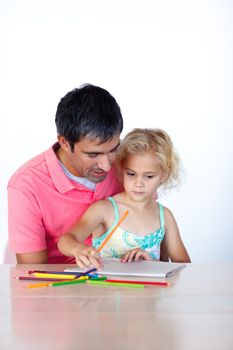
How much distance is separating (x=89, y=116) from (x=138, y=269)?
1.65 feet

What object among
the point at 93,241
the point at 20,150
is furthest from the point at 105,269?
the point at 20,150

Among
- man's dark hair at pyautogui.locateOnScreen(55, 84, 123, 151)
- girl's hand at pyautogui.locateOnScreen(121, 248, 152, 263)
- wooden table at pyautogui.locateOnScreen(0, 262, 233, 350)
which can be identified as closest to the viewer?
wooden table at pyautogui.locateOnScreen(0, 262, 233, 350)

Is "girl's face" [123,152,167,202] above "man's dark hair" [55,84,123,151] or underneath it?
underneath

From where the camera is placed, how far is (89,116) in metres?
1.83

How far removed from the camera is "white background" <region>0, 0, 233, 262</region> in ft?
12.4

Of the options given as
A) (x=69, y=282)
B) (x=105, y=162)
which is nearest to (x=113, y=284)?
(x=69, y=282)

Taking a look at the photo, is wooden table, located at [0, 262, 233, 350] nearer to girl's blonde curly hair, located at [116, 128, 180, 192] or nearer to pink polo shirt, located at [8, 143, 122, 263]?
pink polo shirt, located at [8, 143, 122, 263]

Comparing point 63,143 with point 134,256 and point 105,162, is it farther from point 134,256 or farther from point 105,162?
point 134,256

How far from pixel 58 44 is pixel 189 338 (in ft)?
9.88

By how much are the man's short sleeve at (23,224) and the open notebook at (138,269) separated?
338mm

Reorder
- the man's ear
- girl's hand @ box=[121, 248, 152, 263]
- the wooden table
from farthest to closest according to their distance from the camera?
1. the man's ear
2. girl's hand @ box=[121, 248, 152, 263]
3. the wooden table

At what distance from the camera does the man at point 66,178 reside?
1843 millimetres

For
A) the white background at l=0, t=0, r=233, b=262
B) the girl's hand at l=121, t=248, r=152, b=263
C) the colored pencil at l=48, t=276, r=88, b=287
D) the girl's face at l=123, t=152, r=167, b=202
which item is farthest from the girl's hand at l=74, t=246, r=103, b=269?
the white background at l=0, t=0, r=233, b=262

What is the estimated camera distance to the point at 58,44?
3787 millimetres
